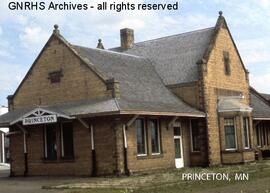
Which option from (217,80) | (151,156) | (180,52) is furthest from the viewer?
(180,52)

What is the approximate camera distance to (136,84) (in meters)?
29.3

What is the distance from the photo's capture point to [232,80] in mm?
34281

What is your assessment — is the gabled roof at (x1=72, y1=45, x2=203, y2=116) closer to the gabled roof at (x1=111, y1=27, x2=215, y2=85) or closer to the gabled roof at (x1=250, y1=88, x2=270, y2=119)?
the gabled roof at (x1=111, y1=27, x2=215, y2=85)

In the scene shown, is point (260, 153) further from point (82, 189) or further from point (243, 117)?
point (82, 189)

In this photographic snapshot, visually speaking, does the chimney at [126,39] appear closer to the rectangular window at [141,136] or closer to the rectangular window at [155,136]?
the rectangular window at [155,136]

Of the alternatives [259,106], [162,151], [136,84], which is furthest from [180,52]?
[259,106]

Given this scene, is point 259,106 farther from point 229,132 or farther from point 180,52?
point 180,52

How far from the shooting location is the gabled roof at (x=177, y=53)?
106 feet

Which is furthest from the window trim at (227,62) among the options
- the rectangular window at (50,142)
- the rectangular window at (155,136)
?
the rectangular window at (50,142)

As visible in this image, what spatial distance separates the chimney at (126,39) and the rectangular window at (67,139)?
12097mm

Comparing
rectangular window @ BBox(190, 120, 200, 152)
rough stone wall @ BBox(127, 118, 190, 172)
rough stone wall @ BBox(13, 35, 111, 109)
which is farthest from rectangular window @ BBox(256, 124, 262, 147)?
rough stone wall @ BBox(13, 35, 111, 109)

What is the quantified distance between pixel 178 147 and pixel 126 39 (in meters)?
10.8

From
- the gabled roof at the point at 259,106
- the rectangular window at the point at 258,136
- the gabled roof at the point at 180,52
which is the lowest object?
the rectangular window at the point at 258,136

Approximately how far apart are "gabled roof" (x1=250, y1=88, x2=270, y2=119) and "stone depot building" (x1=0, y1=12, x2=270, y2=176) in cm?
193
